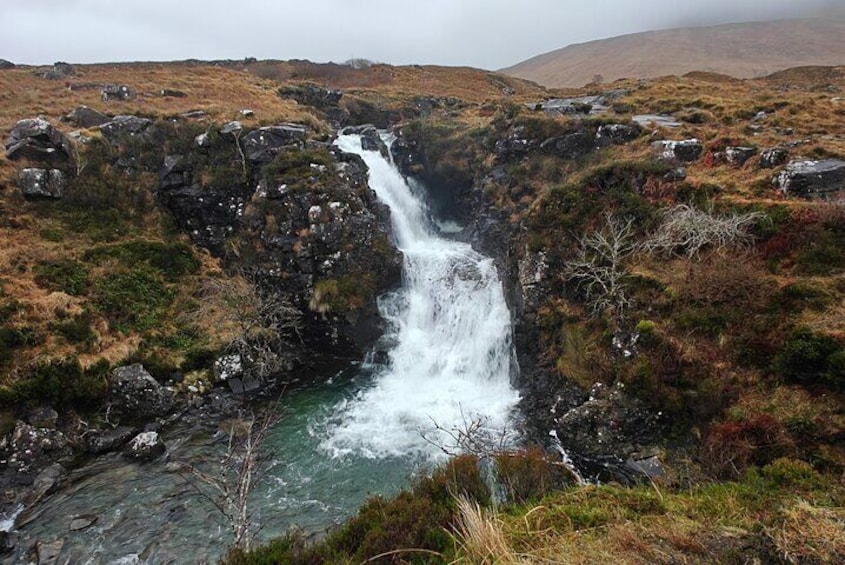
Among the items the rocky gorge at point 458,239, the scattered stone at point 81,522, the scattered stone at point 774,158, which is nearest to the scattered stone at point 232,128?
the rocky gorge at point 458,239

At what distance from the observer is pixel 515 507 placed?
8.70 metres

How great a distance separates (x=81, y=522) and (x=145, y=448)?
135 inches

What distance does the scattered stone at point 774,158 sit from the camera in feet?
70.4

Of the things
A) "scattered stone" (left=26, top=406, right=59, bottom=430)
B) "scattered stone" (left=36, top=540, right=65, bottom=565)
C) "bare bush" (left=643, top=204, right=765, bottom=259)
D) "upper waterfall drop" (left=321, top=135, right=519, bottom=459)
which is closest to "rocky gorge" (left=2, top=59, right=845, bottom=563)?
"scattered stone" (left=26, top=406, right=59, bottom=430)

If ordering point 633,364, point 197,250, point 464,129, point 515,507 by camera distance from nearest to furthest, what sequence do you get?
1. point 515,507
2. point 633,364
3. point 197,250
4. point 464,129

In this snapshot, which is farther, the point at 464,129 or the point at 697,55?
the point at 697,55

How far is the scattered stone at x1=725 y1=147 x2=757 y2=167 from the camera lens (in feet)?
74.9

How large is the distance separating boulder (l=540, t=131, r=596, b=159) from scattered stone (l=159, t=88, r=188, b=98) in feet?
131

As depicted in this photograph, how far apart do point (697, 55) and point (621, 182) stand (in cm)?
15943

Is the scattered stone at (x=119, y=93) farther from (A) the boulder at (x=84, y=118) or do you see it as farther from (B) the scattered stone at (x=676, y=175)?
(B) the scattered stone at (x=676, y=175)

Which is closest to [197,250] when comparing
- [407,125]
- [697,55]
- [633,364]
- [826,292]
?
[407,125]

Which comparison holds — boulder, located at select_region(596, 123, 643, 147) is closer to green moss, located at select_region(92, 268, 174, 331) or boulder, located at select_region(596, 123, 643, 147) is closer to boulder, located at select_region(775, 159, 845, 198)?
boulder, located at select_region(775, 159, 845, 198)

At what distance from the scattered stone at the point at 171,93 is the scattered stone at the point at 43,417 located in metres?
39.5

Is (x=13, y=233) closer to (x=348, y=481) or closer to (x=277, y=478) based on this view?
(x=277, y=478)
